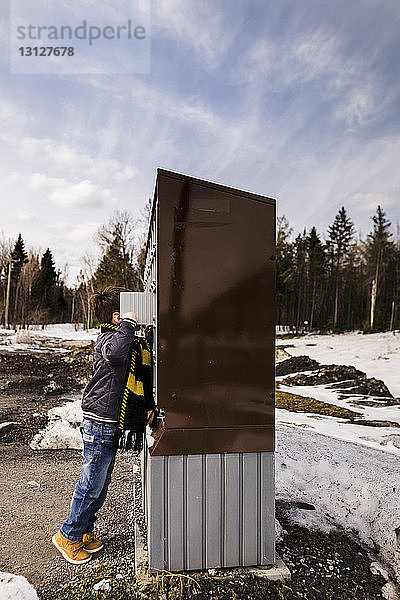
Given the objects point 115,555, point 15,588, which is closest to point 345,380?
point 115,555

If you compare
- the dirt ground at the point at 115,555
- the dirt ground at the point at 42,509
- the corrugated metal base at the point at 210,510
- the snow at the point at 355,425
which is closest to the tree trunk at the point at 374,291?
the snow at the point at 355,425

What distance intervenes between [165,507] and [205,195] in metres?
1.99

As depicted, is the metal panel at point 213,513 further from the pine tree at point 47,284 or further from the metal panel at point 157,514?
the pine tree at point 47,284

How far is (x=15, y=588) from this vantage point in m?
2.78

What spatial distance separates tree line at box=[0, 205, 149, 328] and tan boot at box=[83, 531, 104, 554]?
2208 cm

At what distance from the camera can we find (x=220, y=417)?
2887 mm

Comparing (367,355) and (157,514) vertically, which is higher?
(157,514)

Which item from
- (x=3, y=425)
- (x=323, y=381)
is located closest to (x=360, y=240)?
(x=323, y=381)

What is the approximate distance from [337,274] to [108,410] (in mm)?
42060

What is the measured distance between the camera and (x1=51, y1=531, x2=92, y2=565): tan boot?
10.1 feet

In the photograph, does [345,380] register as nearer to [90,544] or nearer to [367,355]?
[367,355]

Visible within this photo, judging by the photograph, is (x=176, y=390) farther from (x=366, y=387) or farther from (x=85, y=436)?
(x=366, y=387)

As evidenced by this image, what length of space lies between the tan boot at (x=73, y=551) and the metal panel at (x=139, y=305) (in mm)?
1620

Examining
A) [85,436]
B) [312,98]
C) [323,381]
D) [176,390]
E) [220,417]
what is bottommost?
[323,381]
